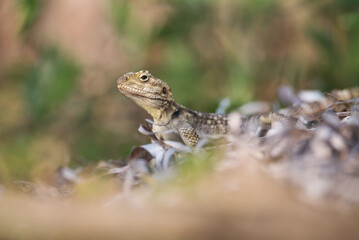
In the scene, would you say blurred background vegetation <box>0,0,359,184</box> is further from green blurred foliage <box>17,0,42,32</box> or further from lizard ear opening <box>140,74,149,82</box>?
lizard ear opening <box>140,74,149,82</box>

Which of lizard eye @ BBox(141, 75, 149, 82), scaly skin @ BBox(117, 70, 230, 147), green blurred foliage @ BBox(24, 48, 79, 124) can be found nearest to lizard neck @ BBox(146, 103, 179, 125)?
scaly skin @ BBox(117, 70, 230, 147)

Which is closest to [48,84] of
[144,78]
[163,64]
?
[163,64]

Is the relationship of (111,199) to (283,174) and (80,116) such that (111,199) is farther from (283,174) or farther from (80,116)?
(80,116)

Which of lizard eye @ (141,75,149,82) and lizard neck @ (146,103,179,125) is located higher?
lizard eye @ (141,75,149,82)

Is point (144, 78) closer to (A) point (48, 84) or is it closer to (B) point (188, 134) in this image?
(B) point (188, 134)

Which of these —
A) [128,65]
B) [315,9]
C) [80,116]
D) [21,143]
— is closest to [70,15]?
[128,65]

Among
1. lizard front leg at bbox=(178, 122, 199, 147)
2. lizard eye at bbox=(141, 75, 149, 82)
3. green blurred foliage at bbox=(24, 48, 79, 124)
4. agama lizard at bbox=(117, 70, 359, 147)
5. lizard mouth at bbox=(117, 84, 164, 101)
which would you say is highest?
green blurred foliage at bbox=(24, 48, 79, 124)
